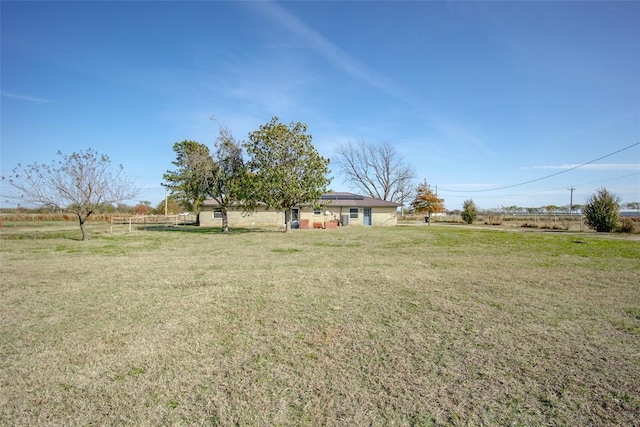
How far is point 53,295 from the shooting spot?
5.94 m

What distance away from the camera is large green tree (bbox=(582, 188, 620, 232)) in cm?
2242

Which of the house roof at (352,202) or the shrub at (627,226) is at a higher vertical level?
the house roof at (352,202)

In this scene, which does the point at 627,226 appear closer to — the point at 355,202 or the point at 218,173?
the point at 355,202

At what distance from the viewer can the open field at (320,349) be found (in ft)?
8.44

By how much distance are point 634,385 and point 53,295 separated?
8466 millimetres

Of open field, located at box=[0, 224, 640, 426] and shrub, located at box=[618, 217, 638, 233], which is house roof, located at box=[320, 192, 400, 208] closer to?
shrub, located at box=[618, 217, 638, 233]

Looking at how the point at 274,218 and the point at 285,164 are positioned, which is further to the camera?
the point at 274,218

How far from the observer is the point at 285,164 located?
68.1 feet

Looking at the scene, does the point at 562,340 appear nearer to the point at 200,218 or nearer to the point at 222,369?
the point at 222,369

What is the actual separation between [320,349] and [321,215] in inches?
1051

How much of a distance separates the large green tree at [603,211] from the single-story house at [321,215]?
1506 cm

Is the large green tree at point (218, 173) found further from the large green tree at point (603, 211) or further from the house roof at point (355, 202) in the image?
the large green tree at point (603, 211)

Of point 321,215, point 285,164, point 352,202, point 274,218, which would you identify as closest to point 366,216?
point 352,202

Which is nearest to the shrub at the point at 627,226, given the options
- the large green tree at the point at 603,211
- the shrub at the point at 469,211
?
the large green tree at the point at 603,211
